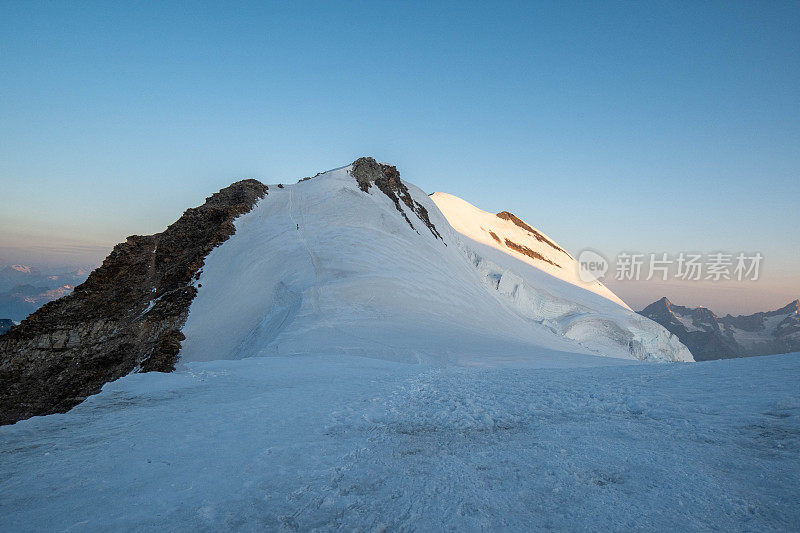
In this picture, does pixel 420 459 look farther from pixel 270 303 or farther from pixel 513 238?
pixel 513 238

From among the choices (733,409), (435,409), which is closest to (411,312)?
(435,409)

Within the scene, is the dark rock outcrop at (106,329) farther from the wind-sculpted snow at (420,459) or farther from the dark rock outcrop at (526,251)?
the dark rock outcrop at (526,251)

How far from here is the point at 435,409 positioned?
506 cm

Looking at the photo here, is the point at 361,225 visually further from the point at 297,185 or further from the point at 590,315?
the point at 590,315

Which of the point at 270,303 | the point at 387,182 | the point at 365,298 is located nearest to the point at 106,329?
the point at 270,303

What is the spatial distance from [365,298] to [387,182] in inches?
1006

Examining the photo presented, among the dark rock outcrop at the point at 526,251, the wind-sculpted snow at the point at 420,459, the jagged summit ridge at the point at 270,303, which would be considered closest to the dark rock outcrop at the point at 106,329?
the jagged summit ridge at the point at 270,303

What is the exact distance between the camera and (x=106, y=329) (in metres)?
18.5

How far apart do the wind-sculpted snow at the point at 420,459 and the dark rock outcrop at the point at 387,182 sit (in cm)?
3038

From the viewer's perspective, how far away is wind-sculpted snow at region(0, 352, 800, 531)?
2.59m

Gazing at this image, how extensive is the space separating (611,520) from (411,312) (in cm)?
1340

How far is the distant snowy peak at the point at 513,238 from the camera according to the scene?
54281 mm

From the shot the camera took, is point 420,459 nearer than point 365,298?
Yes

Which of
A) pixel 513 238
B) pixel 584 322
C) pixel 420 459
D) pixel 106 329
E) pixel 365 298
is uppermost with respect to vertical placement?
pixel 513 238
